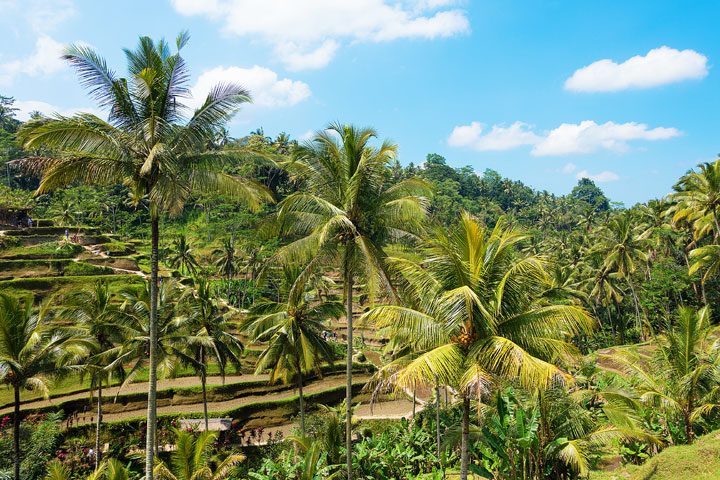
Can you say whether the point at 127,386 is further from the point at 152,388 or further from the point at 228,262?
the point at 228,262

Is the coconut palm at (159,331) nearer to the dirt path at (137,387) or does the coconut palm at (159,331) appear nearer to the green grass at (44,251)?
the dirt path at (137,387)

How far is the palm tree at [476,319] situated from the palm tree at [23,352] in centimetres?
1189

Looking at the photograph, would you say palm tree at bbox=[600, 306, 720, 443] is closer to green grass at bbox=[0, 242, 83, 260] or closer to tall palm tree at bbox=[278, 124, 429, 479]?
tall palm tree at bbox=[278, 124, 429, 479]

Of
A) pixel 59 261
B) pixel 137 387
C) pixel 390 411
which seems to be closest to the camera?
pixel 137 387

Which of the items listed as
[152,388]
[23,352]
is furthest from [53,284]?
[152,388]

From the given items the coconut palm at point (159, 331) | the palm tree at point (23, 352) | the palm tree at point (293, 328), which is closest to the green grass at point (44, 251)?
the coconut palm at point (159, 331)

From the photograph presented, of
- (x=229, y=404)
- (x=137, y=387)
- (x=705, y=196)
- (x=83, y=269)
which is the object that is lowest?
(x=229, y=404)

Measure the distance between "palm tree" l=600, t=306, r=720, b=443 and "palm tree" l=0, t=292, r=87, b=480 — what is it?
19.8 metres

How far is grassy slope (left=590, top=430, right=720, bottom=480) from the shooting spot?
10508mm

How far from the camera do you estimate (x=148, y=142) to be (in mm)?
9711

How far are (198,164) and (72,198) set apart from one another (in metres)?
72.6

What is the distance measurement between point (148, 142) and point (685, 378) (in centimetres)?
1699

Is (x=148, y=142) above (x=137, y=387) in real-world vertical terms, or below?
above

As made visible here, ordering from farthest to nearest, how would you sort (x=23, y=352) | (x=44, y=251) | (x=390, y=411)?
(x=44, y=251) < (x=390, y=411) < (x=23, y=352)
